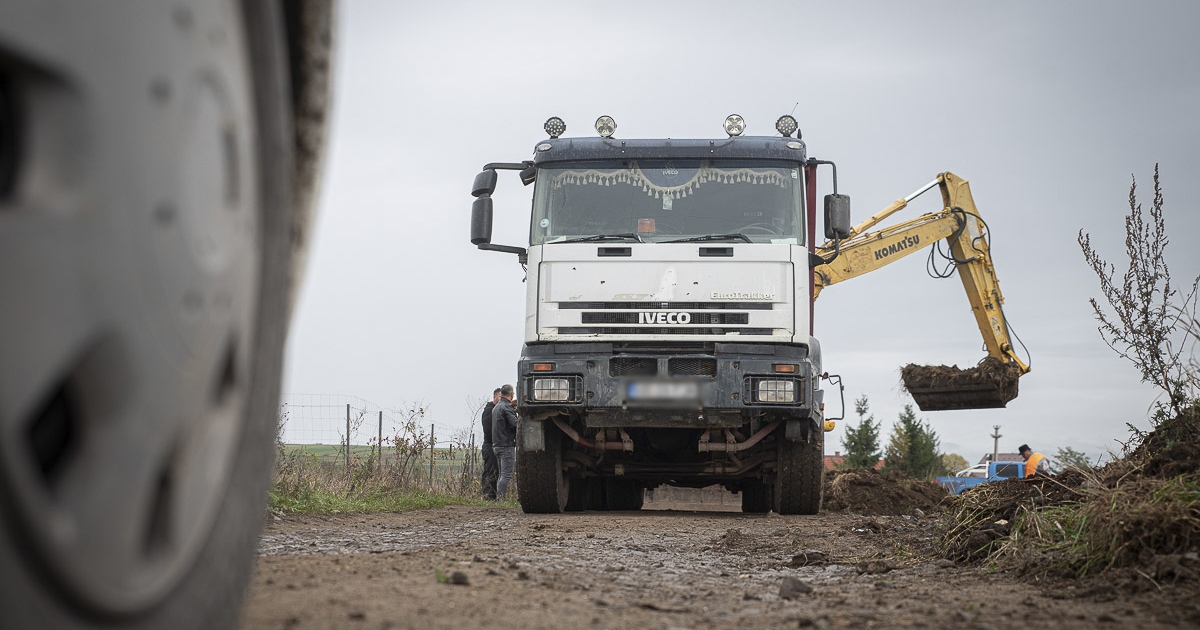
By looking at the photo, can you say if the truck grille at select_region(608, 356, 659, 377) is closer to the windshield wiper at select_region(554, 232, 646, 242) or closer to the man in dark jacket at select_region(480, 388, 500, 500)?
the windshield wiper at select_region(554, 232, 646, 242)

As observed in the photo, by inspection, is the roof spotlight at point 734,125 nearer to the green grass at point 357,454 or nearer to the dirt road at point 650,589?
the dirt road at point 650,589

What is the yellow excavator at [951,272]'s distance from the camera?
14.6 metres

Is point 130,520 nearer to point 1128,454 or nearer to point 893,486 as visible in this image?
point 1128,454

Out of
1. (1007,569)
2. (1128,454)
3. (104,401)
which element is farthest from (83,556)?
(1128,454)

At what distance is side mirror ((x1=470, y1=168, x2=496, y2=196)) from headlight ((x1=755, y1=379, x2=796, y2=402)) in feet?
9.84

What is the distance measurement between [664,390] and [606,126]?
2.72 meters

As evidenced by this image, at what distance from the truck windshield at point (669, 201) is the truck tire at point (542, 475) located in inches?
76.1

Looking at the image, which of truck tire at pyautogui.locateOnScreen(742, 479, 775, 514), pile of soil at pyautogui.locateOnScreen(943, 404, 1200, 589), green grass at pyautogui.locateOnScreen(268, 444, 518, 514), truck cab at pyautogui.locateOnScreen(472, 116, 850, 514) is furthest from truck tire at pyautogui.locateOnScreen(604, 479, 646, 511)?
pile of soil at pyautogui.locateOnScreen(943, 404, 1200, 589)

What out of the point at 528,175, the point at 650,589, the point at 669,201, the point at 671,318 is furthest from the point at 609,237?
the point at 650,589

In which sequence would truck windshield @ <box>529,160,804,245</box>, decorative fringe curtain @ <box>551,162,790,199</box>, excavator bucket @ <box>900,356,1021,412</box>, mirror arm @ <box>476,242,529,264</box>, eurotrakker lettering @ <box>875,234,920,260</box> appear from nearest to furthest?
1. truck windshield @ <box>529,160,804,245</box>
2. decorative fringe curtain @ <box>551,162,790,199</box>
3. mirror arm @ <box>476,242,529,264</box>
4. excavator bucket @ <box>900,356,1021,412</box>
5. eurotrakker lettering @ <box>875,234,920,260</box>

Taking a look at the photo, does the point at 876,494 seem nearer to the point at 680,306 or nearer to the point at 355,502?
the point at 680,306

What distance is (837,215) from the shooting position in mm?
9578

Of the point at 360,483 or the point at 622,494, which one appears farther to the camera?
the point at 622,494

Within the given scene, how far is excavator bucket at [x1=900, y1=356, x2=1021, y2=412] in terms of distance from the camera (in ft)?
47.4
